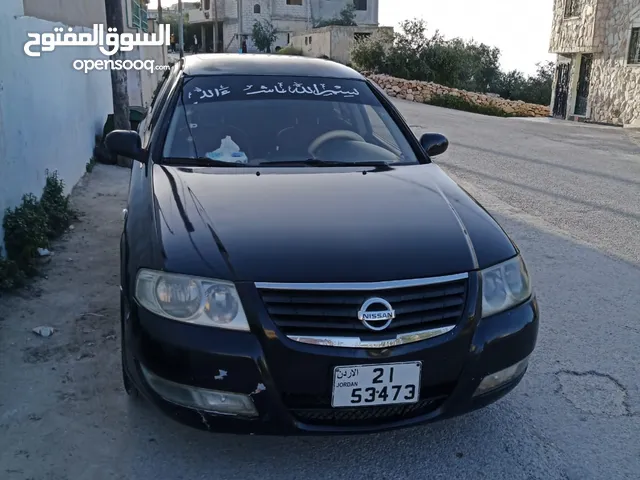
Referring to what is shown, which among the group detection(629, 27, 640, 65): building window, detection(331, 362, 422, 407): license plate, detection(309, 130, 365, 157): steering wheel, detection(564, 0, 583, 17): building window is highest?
detection(564, 0, 583, 17): building window

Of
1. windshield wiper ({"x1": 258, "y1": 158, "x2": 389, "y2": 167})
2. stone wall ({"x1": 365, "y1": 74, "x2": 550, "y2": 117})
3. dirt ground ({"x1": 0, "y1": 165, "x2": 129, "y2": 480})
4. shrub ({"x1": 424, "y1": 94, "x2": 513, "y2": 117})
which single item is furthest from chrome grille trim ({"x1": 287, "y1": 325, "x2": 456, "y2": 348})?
stone wall ({"x1": 365, "y1": 74, "x2": 550, "y2": 117})

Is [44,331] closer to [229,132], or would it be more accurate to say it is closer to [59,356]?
[59,356]

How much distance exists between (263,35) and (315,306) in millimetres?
55389

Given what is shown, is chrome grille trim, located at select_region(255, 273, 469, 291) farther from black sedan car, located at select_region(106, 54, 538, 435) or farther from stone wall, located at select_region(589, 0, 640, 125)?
stone wall, located at select_region(589, 0, 640, 125)

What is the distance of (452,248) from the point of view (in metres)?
2.61

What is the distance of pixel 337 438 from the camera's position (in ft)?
9.10

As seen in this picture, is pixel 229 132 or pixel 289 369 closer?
pixel 289 369

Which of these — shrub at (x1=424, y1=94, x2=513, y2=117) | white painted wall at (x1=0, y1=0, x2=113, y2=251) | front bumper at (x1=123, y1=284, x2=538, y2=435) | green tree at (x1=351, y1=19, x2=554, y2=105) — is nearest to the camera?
front bumper at (x1=123, y1=284, x2=538, y2=435)

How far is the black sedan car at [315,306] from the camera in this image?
229 cm

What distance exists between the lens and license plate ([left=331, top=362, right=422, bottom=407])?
2303mm

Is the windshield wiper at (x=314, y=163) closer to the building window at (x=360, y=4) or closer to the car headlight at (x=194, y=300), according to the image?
the car headlight at (x=194, y=300)

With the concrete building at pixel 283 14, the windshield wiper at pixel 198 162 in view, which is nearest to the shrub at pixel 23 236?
the windshield wiper at pixel 198 162

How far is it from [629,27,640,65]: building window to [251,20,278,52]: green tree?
3951 cm

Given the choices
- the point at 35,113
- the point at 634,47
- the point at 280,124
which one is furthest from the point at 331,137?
the point at 634,47
